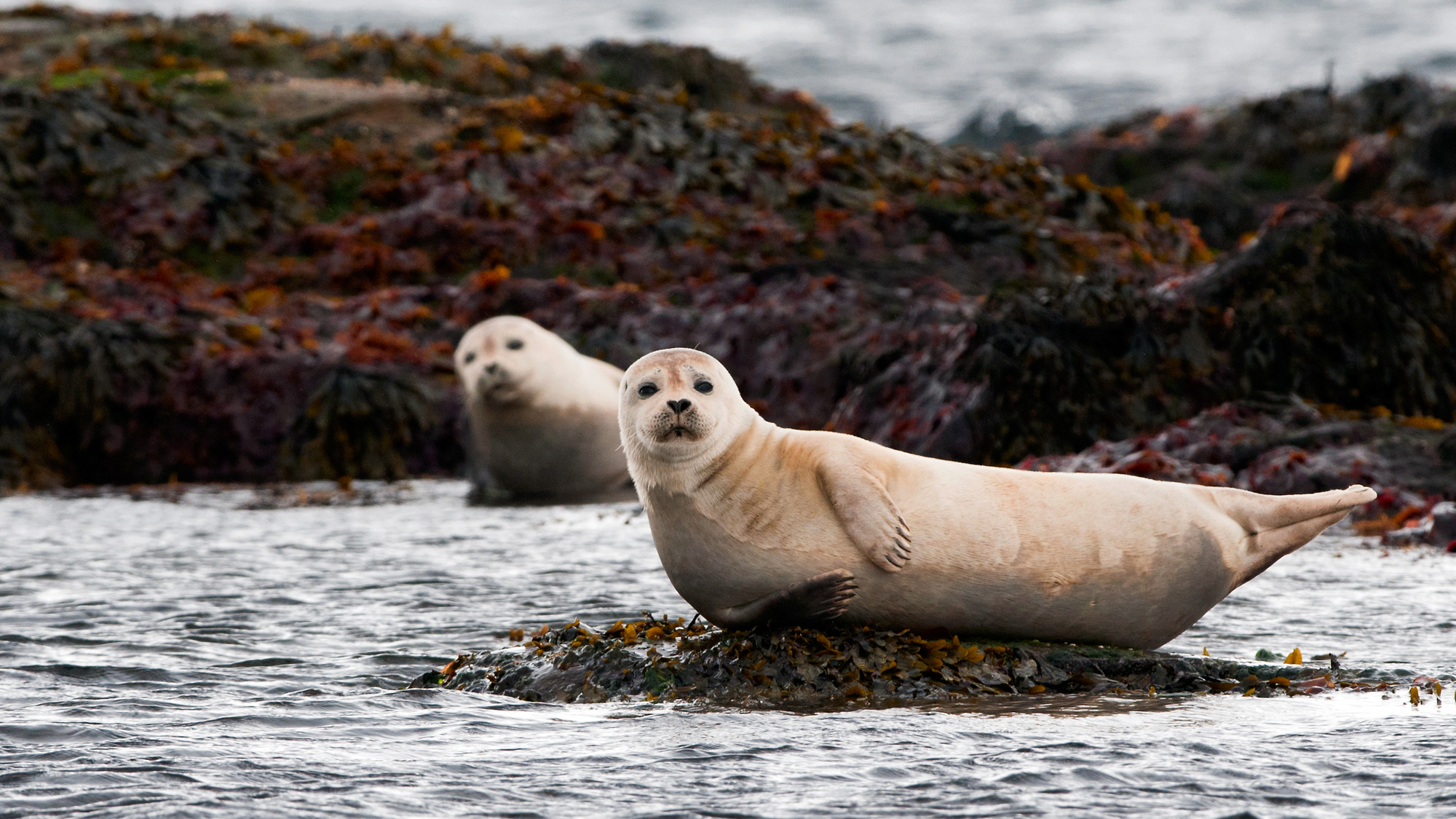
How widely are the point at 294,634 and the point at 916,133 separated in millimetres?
15670

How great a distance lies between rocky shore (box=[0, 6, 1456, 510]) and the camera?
1191 centimetres

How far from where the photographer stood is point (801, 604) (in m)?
5.15

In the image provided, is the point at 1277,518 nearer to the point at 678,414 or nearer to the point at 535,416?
the point at 678,414

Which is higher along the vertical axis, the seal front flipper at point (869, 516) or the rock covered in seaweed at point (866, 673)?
the seal front flipper at point (869, 516)

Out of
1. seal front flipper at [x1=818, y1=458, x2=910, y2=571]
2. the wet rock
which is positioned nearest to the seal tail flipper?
seal front flipper at [x1=818, y1=458, x2=910, y2=571]

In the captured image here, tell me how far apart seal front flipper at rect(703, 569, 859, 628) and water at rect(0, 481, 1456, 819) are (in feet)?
1.30

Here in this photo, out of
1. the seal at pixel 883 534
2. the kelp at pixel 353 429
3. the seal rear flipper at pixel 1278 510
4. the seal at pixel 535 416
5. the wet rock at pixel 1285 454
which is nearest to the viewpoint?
the seal at pixel 883 534

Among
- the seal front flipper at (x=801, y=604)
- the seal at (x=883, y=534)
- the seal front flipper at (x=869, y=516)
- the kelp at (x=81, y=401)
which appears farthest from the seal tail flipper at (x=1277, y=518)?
the kelp at (x=81, y=401)

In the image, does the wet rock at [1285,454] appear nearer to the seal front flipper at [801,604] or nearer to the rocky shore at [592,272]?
the rocky shore at [592,272]

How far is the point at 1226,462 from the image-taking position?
409 inches

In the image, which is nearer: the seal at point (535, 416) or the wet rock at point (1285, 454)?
the wet rock at point (1285, 454)

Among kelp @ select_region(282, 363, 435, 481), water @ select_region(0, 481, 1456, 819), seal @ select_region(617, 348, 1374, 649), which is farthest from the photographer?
kelp @ select_region(282, 363, 435, 481)

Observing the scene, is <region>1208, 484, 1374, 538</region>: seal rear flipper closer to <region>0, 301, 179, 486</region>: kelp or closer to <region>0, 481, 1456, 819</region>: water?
<region>0, 481, 1456, 819</region>: water

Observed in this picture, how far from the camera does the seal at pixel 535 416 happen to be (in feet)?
39.0
